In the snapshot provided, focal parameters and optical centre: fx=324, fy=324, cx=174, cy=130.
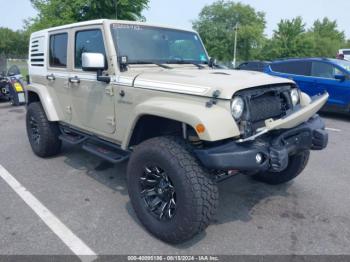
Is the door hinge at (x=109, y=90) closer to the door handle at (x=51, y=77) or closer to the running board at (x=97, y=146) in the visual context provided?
the running board at (x=97, y=146)

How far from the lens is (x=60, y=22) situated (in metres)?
14.1

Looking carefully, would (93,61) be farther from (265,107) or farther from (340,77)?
(340,77)

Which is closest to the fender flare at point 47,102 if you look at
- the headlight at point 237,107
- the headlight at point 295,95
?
the headlight at point 237,107

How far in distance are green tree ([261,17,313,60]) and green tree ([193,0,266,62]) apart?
14.5 meters

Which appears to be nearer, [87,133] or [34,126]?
[87,133]

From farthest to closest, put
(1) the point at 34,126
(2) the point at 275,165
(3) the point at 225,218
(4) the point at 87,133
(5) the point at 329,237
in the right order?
(1) the point at 34,126 → (4) the point at 87,133 → (3) the point at 225,218 → (5) the point at 329,237 → (2) the point at 275,165

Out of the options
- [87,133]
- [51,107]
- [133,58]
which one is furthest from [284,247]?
[51,107]

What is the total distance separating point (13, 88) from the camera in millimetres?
10109

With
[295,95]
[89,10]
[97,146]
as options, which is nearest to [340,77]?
[295,95]

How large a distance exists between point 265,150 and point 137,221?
4.87 ft

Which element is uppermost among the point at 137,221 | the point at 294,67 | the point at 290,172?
the point at 294,67

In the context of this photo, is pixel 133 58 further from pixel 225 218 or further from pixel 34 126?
pixel 34 126

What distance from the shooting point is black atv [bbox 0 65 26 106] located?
1008 cm

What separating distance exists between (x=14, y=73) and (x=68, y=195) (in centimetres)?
920
